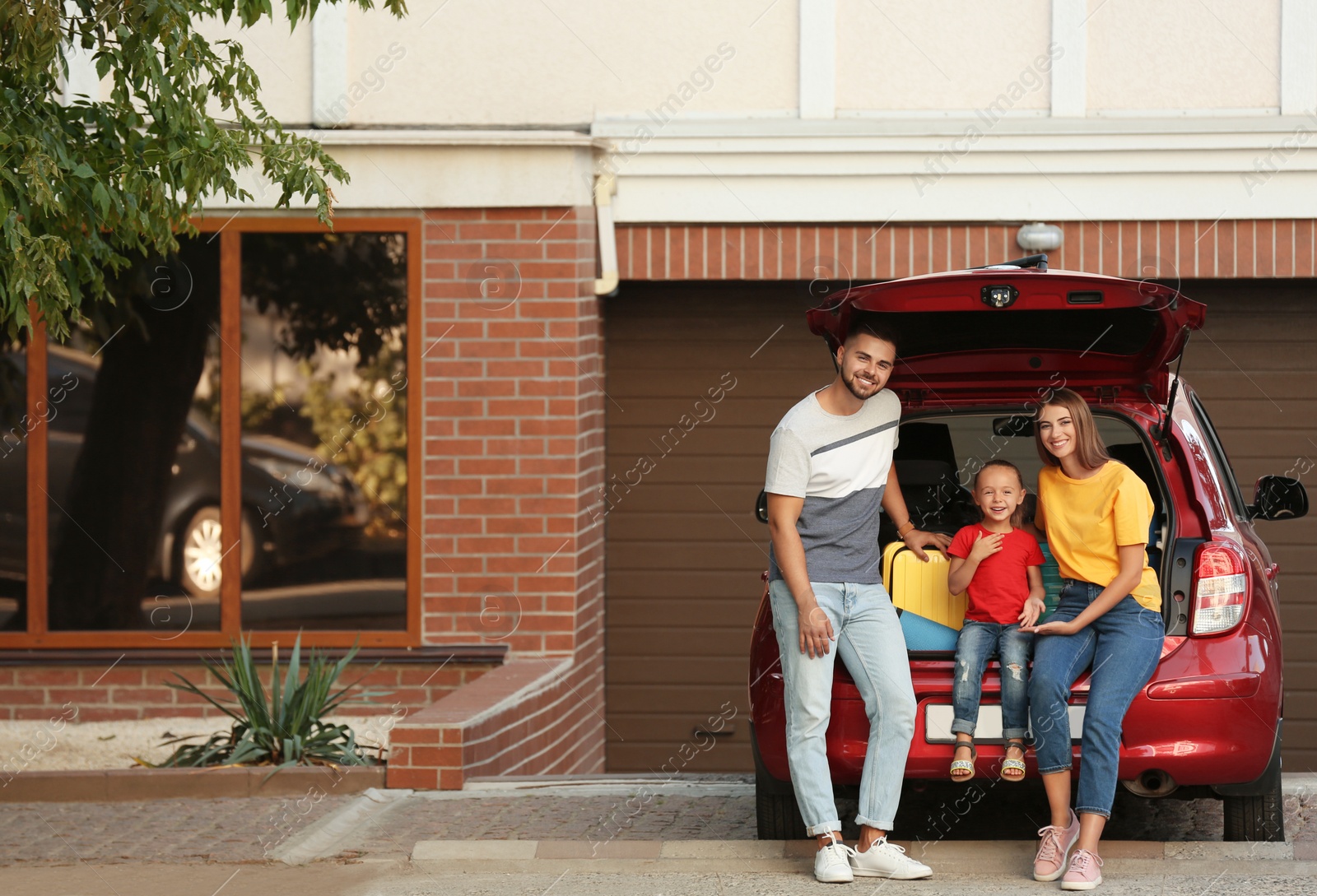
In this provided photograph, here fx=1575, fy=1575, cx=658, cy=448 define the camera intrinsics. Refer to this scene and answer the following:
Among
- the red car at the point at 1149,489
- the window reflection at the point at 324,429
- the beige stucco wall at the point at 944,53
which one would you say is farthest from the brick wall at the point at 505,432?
the red car at the point at 1149,489

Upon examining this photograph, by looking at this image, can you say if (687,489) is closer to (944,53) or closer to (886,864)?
(944,53)

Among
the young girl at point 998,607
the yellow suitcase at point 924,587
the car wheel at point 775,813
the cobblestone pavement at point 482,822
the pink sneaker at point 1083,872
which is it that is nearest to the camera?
the pink sneaker at point 1083,872

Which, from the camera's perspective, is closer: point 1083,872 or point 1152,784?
point 1083,872

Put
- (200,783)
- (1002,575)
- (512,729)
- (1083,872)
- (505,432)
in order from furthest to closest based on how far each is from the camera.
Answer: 1. (505,432)
2. (512,729)
3. (200,783)
4. (1002,575)
5. (1083,872)

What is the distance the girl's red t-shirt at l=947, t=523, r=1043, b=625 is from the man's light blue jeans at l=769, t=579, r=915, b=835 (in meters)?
0.29

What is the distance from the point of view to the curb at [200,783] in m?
6.64

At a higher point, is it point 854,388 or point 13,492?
point 854,388

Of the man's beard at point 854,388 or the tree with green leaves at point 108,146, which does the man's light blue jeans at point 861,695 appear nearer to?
the man's beard at point 854,388

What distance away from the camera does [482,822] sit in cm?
612

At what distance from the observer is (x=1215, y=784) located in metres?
5.05

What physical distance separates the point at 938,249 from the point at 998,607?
449cm

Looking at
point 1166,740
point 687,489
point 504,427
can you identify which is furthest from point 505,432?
point 1166,740

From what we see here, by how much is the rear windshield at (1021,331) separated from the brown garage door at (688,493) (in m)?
3.82

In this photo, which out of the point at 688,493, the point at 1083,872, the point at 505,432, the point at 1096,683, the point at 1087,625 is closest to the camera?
the point at 1083,872
